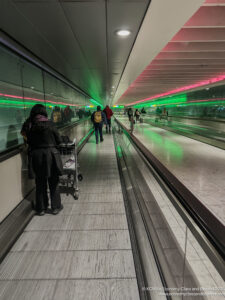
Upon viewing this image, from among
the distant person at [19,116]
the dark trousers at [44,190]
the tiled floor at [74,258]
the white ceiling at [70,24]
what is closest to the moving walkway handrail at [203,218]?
the tiled floor at [74,258]

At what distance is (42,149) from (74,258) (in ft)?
5.54

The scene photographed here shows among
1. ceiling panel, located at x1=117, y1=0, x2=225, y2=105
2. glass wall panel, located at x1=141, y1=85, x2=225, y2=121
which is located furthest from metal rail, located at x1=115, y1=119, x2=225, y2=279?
glass wall panel, located at x1=141, y1=85, x2=225, y2=121

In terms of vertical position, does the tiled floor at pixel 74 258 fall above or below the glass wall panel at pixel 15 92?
below

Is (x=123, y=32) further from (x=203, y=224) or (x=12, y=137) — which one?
(x=203, y=224)

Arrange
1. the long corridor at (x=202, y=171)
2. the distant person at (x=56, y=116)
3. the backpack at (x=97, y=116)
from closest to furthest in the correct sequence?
the long corridor at (x=202, y=171), the distant person at (x=56, y=116), the backpack at (x=97, y=116)

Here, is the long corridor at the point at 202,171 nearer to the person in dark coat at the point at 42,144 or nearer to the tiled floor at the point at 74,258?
the tiled floor at the point at 74,258

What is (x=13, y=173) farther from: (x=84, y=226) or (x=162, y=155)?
(x=162, y=155)

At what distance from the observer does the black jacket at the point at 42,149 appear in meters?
3.33

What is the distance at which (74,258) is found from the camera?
8.48 ft

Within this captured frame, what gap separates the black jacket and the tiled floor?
883 millimetres

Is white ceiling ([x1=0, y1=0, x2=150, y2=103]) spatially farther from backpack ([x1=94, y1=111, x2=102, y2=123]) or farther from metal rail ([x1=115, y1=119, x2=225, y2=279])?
backpack ([x1=94, y1=111, x2=102, y2=123])

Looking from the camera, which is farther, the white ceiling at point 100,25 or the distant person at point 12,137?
the distant person at point 12,137

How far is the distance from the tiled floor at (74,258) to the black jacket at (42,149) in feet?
2.90

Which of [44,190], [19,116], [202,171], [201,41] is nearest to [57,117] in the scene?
[19,116]
